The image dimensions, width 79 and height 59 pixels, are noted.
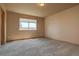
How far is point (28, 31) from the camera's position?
728 centimetres

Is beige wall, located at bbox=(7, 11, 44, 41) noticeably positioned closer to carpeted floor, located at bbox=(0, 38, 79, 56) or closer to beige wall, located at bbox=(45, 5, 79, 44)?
beige wall, located at bbox=(45, 5, 79, 44)

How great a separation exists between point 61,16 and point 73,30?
4.79 feet

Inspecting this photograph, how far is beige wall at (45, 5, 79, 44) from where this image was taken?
15.7 ft

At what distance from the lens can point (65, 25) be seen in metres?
5.60

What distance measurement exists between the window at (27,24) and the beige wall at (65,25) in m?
1.15

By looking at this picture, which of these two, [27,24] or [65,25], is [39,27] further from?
[65,25]

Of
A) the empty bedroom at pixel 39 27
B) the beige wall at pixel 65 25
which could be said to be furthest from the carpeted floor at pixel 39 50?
the beige wall at pixel 65 25

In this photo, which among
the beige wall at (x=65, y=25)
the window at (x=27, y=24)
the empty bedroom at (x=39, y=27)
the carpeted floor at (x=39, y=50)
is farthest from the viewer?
the window at (x=27, y=24)

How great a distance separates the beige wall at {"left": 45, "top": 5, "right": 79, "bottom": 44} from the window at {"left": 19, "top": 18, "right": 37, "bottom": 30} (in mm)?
1146

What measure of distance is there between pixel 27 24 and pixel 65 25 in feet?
10.00

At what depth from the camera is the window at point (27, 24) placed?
6.96 meters

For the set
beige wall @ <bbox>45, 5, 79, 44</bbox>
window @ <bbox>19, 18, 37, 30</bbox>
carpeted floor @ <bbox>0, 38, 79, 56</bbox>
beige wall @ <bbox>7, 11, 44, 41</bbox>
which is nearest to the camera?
carpeted floor @ <bbox>0, 38, 79, 56</bbox>

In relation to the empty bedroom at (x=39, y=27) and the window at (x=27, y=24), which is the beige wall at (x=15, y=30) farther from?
the window at (x=27, y=24)

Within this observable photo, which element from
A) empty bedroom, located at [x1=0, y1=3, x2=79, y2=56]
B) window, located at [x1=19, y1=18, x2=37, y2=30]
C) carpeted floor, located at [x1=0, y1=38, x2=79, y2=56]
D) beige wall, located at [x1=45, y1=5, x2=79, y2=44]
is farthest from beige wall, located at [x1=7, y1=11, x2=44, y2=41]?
carpeted floor, located at [x1=0, y1=38, x2=79, y2=56]
